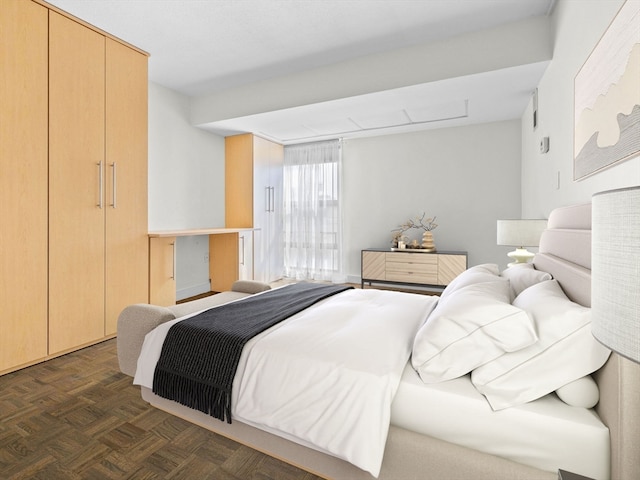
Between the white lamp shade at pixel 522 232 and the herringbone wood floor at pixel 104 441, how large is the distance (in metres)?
2.46

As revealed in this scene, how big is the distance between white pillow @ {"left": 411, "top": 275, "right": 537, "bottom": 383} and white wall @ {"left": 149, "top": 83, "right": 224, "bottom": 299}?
3901 millimetres

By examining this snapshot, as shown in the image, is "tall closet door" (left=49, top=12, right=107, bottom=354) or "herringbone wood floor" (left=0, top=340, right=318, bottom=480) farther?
"tall closet door" (left=49, top=12, right=107, bottom=354)

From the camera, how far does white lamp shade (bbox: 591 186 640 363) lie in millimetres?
512

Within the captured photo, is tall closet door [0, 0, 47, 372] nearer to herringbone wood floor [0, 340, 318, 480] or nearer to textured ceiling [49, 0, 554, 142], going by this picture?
herringbone wood floor [0, 340, 318, 480]

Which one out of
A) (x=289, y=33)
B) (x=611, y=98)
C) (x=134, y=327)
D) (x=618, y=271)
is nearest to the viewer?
(x=618, y=271)

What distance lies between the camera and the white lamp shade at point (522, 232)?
2.84 meters

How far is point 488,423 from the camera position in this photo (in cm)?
114

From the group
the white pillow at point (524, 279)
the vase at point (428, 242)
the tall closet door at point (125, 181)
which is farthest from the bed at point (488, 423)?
the vase at point (428, 242)

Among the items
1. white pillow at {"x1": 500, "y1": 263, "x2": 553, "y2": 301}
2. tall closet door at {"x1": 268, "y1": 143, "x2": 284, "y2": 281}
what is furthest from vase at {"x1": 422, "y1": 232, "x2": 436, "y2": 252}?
white pillow at {"x1": 500, "y1": 263, "x2": 553, "y2": 301}

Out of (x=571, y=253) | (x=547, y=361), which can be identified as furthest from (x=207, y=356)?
(x=571, y=253)

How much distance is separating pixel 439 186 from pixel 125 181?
161 inches

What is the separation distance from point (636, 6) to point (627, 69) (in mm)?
215

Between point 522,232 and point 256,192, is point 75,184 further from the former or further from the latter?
point 522,232

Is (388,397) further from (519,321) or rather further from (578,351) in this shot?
(578,351)
